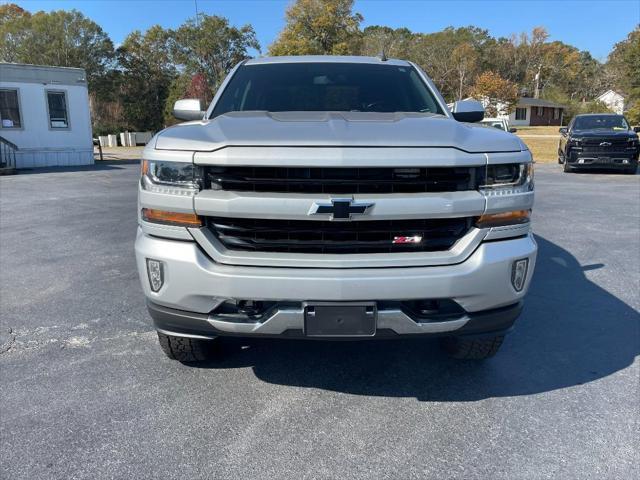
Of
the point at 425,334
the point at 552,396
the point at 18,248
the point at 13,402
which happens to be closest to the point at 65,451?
the point at 13,402

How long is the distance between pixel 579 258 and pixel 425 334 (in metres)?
4.08

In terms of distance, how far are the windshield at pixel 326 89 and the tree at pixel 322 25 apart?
1907 inches

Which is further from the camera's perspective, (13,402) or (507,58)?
(507,58)

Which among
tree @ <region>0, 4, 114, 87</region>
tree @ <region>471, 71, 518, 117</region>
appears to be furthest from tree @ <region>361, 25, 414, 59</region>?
tree @ <region>0, 4, 114, 87</region>

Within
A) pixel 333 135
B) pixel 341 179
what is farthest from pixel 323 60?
pixel 341 179

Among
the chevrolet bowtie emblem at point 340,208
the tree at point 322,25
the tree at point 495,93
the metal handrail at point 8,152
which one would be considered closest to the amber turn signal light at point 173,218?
the chevrolet bowtie emblem at point 340,208

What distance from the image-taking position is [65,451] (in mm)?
2418

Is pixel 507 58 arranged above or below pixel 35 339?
above

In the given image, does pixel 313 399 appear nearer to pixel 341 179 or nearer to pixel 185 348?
pixel 185 348

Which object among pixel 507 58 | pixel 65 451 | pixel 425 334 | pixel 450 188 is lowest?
pixel 65 451

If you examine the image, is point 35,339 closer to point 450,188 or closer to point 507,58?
point 450,188

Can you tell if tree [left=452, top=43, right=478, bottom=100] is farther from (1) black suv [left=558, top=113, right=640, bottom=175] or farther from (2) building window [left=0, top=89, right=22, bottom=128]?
(2) building window [left=0, top=89, right=22, bottom=128]

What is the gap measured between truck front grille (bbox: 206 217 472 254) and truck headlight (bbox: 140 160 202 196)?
0.61 feet

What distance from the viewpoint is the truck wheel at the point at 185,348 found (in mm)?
3027
